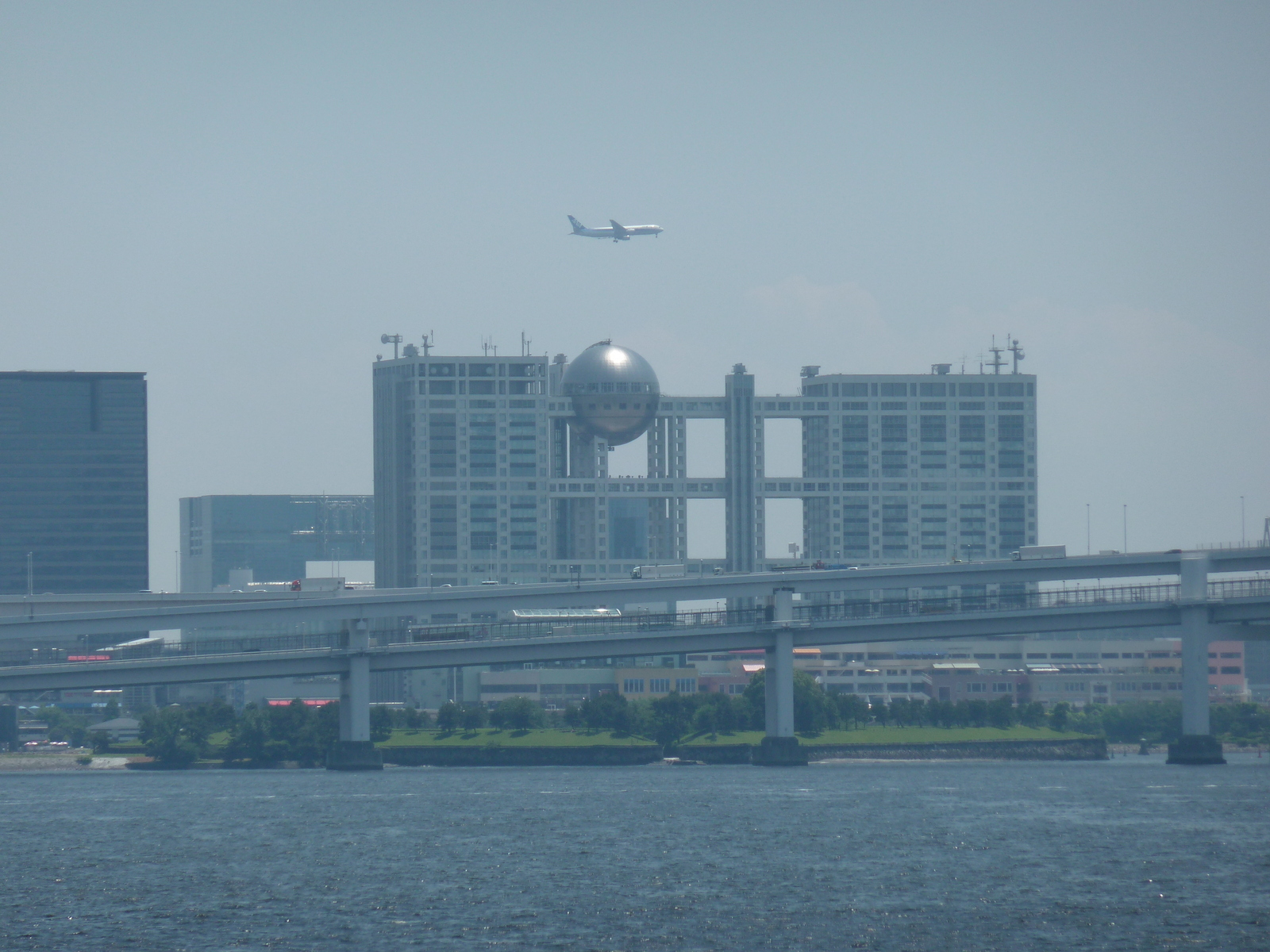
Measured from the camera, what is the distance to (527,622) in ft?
368

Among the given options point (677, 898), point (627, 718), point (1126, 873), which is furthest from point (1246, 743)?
point (677, 898)

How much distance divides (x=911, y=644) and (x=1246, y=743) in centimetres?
5858

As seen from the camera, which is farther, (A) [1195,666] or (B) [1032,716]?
(B) [1032,716]

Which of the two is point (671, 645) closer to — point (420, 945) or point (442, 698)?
point (420, 945)

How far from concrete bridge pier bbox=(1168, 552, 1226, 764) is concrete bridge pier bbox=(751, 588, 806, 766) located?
69.9ft

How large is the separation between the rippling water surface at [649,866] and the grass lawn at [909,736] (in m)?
34.0

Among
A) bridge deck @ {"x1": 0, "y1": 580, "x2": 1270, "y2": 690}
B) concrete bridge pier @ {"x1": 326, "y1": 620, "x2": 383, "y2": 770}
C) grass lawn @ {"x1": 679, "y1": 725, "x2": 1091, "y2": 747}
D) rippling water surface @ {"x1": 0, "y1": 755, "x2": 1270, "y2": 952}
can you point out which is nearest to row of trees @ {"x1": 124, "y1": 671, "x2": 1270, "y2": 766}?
grass lawn @ {"x1": 679, "y1": 725, "x2": 1091, "y2": 747}

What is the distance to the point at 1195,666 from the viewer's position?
108125 millimetres

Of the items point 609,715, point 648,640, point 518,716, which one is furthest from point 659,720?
point 648,640

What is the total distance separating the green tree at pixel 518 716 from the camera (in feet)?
461

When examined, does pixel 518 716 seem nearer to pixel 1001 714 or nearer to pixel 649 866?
pixel 1001 714

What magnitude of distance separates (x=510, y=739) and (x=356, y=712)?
2753 cm

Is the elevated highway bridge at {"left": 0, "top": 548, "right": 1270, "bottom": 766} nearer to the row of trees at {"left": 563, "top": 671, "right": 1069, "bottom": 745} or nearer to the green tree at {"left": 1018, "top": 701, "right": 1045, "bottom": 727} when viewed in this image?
the row of trees at {"left": 563, "top": 671, "right": 1069, "bottom": 745}

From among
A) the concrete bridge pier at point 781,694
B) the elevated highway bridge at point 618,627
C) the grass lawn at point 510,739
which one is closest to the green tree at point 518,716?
the grass lawn at point 510,739
